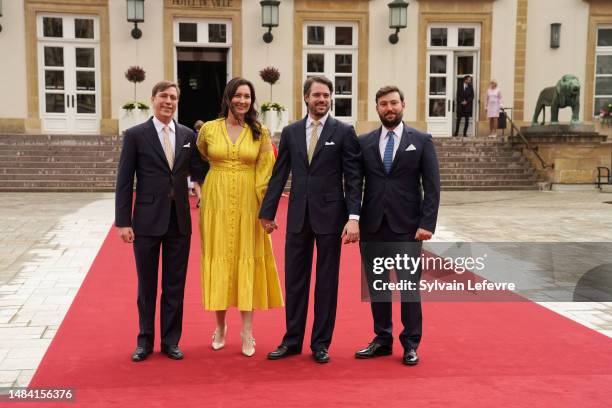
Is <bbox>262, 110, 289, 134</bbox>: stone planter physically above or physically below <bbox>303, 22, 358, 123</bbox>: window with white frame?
below

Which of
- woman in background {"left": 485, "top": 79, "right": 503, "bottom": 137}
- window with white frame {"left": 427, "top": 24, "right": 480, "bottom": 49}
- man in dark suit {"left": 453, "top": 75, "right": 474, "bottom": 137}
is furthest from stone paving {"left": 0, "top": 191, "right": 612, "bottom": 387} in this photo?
window with white frame {"left": 427, "top": 24, "right": 480, "bottom": 49}

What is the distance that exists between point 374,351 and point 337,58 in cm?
1671

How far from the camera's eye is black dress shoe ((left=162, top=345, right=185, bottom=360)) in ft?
14.6

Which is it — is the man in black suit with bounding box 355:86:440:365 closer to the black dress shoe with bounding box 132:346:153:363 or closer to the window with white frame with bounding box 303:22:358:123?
the black dress shoe with bounding box 132:346:153:363

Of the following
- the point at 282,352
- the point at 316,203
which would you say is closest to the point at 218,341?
the point at 282,352

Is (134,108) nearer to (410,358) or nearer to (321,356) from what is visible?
(321,356)

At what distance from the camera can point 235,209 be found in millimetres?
4531

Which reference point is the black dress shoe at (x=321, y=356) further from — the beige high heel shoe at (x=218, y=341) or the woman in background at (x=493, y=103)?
the woman in background at (x=493, y=103)

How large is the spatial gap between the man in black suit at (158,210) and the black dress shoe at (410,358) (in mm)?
1315

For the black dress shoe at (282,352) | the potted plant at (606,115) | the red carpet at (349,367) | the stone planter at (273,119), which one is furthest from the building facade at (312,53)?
the black dress shoe at (282,352)

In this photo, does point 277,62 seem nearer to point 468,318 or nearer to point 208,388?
point 468,318

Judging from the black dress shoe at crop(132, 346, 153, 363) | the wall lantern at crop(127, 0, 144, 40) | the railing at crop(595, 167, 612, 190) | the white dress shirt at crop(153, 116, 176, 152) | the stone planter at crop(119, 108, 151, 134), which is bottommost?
the black dress shoe at crop(132, 346, 153, 363)

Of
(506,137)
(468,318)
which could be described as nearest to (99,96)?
(506,137)

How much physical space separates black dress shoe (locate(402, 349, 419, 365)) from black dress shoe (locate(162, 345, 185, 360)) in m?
1.31
